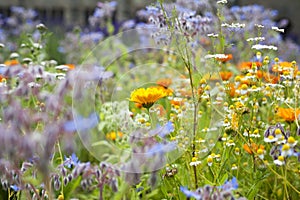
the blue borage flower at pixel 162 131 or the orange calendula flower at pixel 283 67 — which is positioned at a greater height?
the orange calendula flower at pixel 283 67

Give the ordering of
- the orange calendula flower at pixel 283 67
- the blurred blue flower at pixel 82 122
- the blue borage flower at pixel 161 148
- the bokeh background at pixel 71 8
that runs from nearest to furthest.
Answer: the blue borage flower at pixel 161 148
the blurred blue flower at pixel 82 122
the orange calendula flower at pixel 283 67
the bokeh background at pixel 71 8

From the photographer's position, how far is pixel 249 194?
175 cm

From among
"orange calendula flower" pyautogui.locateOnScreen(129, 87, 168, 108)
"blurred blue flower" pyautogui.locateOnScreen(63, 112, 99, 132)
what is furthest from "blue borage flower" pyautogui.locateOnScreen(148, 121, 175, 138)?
"blurred blue flower" pyautogui.locateOnScreen(63, 112, 99, 132)

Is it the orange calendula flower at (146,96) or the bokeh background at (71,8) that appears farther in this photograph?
the bokeh background at (71,8)

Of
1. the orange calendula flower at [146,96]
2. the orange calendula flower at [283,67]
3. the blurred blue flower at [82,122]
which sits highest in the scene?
the orange calendula flower at [283,67]

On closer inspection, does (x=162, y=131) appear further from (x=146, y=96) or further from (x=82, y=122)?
(x=82, y=122)

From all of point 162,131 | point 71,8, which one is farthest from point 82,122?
point 71,8

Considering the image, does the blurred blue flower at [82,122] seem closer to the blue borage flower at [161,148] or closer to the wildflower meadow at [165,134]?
the wildflower meadow at [165,134]

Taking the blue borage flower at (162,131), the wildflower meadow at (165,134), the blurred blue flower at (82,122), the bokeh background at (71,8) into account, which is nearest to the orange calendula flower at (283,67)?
the wildflower meadow at (165,134)

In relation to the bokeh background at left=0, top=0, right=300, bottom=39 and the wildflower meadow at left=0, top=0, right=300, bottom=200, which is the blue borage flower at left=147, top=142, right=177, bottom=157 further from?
the bokeh background at left=0, top=0, right=300, bottom=39

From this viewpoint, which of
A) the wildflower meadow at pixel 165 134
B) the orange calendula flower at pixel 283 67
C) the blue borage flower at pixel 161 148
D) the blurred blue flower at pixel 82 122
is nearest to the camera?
the wildflower meadow at pixel 165 134

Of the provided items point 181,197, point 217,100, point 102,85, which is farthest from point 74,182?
point 102,85

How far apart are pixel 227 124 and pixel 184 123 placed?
0.75 ft

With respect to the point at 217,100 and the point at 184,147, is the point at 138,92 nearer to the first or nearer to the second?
the point at 184,147
